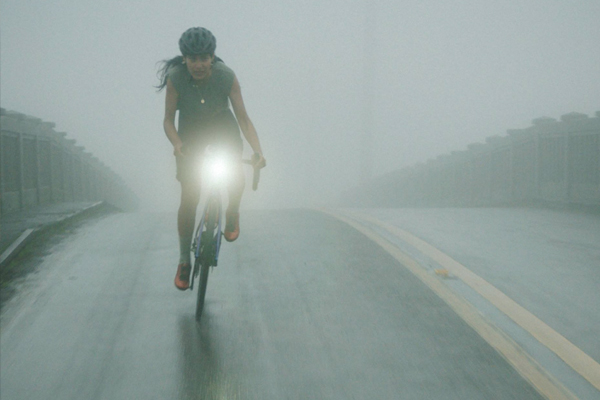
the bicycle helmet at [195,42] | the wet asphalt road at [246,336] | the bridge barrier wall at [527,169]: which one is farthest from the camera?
the bridge barrier wall at [527,169]

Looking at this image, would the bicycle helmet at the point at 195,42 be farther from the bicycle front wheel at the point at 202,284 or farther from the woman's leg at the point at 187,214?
the bicycle front wheel at the point at 202,284

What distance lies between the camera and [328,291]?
602 centimetres

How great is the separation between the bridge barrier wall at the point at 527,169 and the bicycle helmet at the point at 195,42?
1005 centimetres

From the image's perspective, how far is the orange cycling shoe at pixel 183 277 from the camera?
5.42 meters

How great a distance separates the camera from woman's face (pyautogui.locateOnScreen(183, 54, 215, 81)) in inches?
190

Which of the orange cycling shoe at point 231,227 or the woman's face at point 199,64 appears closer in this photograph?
the woman's face at point 199,64

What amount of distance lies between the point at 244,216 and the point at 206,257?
7117mm

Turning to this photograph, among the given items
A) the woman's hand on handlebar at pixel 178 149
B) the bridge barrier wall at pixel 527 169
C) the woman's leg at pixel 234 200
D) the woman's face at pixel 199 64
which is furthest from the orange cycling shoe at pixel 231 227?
the bridge barrier wall at pixel 527 169

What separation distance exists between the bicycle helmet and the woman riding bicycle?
2 cm

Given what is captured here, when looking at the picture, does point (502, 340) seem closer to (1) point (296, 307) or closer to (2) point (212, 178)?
(1) point (296, 307)

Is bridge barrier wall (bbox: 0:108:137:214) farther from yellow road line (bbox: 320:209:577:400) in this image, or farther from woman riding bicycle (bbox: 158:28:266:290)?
yellow road line (bbox: 320:209:577:400)

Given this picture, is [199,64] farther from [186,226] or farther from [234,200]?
[186,226]

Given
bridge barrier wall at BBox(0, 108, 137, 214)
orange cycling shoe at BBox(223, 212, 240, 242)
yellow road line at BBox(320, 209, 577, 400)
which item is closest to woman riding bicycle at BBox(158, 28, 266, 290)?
orange cycling shoe at BBox(223, 212, 240, 242)

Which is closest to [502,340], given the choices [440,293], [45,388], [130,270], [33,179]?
[440,293]
